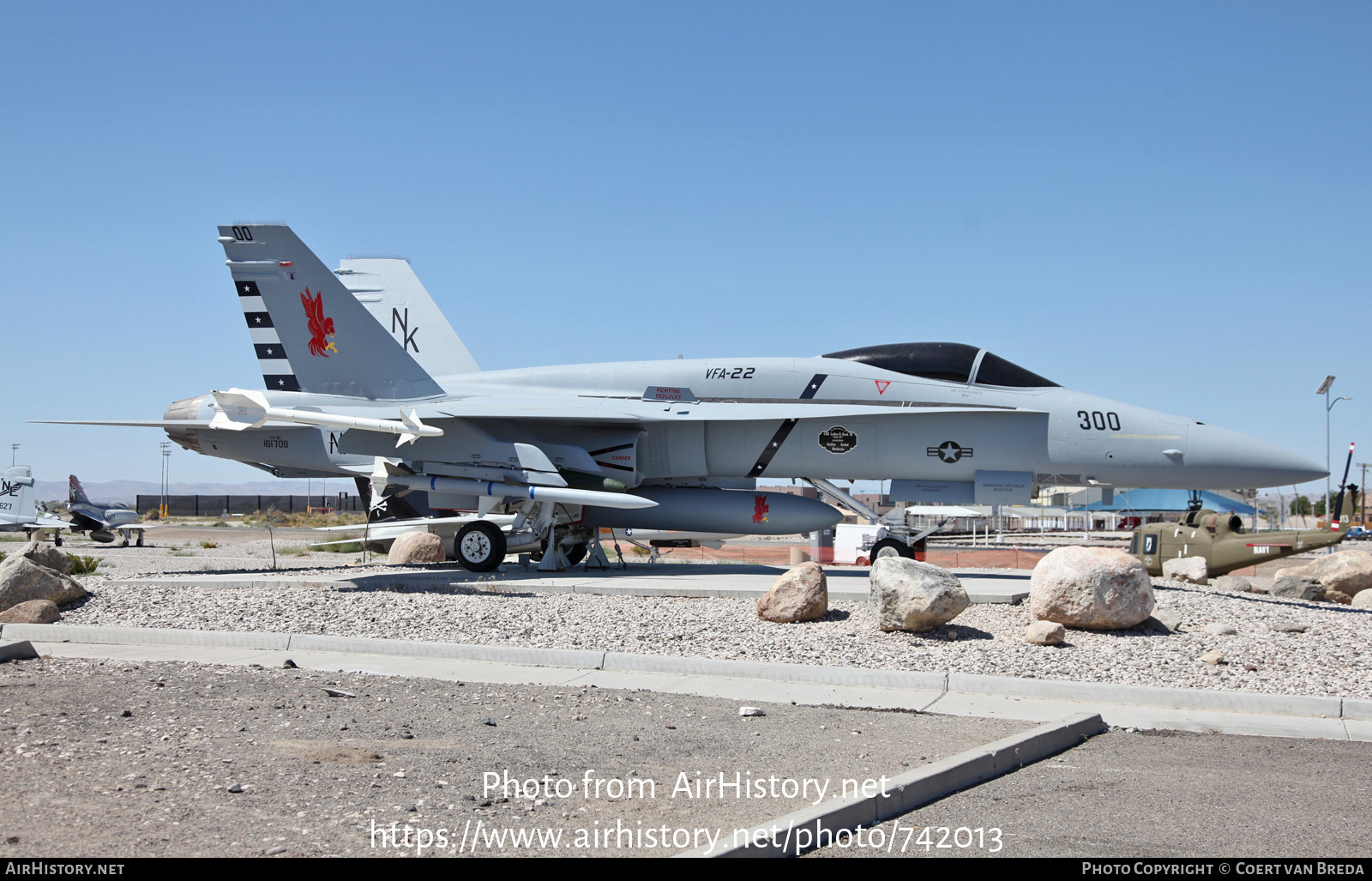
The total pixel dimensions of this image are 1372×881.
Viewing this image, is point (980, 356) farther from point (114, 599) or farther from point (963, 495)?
point (114, 599)

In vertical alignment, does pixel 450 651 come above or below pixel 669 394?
below

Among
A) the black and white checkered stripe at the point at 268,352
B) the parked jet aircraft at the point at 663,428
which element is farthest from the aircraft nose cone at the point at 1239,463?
the black and white checkered stripe at the point at 268,352

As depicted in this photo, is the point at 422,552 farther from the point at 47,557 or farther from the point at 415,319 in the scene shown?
the point at 47,557

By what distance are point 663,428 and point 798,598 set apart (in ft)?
18.9

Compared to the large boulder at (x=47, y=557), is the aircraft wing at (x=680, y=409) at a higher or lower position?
higher

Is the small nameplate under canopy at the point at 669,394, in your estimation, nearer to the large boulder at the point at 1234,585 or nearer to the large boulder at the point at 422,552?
the large boulder at the point at 422,552

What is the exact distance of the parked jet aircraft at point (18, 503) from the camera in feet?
102

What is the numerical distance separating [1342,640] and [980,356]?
626 centimetres

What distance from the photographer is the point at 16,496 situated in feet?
102

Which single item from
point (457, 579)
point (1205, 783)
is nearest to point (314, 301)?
point (457, 579)

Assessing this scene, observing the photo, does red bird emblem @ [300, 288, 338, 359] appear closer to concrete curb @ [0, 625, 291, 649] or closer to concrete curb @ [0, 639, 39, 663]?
concrete curb @ [0, 625, 291, 649]

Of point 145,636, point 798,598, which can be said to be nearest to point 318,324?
point 145,636

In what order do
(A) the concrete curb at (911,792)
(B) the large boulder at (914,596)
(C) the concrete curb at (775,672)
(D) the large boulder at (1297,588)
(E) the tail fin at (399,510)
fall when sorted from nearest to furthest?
1. (A) the concrete curb at (911,792)
2. (C) the concrete curb at (775,672)
3. (B) the large boulder at (914,596)
4. (D) the large boulder at (1297,588)
5. (E) the tail fin at (399,510)

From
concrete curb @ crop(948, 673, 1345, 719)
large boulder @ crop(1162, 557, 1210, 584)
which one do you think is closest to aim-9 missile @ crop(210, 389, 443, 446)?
concrete curb @ crop(948, 673, 1345, 719)
